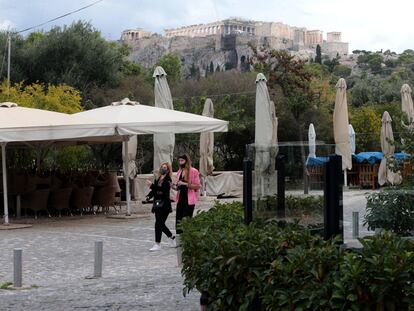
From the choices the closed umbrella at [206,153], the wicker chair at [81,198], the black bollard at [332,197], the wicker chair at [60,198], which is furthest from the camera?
the closed umbrella at [206,153]

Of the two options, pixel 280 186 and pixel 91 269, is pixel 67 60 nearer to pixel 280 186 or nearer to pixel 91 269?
pixel 91 269

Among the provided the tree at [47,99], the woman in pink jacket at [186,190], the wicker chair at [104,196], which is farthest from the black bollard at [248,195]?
the tree at [47,99]

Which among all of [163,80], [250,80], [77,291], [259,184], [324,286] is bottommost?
[77,291]

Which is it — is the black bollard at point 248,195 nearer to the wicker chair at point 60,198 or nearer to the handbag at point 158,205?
the handbag at point 158,205

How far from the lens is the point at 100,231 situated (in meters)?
16.9

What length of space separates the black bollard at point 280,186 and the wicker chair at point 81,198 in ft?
44.3

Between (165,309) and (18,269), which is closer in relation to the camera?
(165,309)

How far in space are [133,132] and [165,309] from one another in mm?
10044

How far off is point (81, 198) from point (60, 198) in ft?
2.03

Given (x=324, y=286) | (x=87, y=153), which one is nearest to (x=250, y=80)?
(x=87, y=153)

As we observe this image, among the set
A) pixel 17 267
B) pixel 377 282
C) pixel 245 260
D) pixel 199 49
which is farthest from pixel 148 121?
pixel 199 49

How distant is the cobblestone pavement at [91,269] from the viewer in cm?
866

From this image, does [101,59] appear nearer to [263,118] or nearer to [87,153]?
[87,153]

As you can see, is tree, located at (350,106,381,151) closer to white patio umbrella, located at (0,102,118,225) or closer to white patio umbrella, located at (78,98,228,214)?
white patio umbrella, located at (78,98,228,214)
